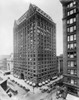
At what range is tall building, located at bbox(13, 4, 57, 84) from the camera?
1911 inches

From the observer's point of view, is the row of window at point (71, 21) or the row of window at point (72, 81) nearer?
the row of window at point (72, 81)

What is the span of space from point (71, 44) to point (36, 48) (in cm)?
2356

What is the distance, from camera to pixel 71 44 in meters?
29.5

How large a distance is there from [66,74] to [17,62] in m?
48.2

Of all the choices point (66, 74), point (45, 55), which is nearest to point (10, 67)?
point (45, 55)

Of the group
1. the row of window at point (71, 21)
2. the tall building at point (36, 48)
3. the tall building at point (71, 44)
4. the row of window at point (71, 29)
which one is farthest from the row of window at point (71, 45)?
the tall building at point (36, 48)

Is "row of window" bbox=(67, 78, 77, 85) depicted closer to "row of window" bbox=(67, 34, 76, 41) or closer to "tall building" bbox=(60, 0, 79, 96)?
"tall building" bbox=(60, 0, 79, 96)

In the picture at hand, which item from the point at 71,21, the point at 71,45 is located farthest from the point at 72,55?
the point at 71,21

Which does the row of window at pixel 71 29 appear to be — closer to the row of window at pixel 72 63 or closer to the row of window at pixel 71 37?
the row of window at pixel 71 37

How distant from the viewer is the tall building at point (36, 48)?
159 feet

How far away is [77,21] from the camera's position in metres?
28.1

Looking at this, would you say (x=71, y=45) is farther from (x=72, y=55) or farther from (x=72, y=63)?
(x=72, y=63)

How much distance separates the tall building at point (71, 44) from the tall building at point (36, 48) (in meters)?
21.2

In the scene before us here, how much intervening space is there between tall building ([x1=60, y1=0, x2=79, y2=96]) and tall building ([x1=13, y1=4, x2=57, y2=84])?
69.5 feet
